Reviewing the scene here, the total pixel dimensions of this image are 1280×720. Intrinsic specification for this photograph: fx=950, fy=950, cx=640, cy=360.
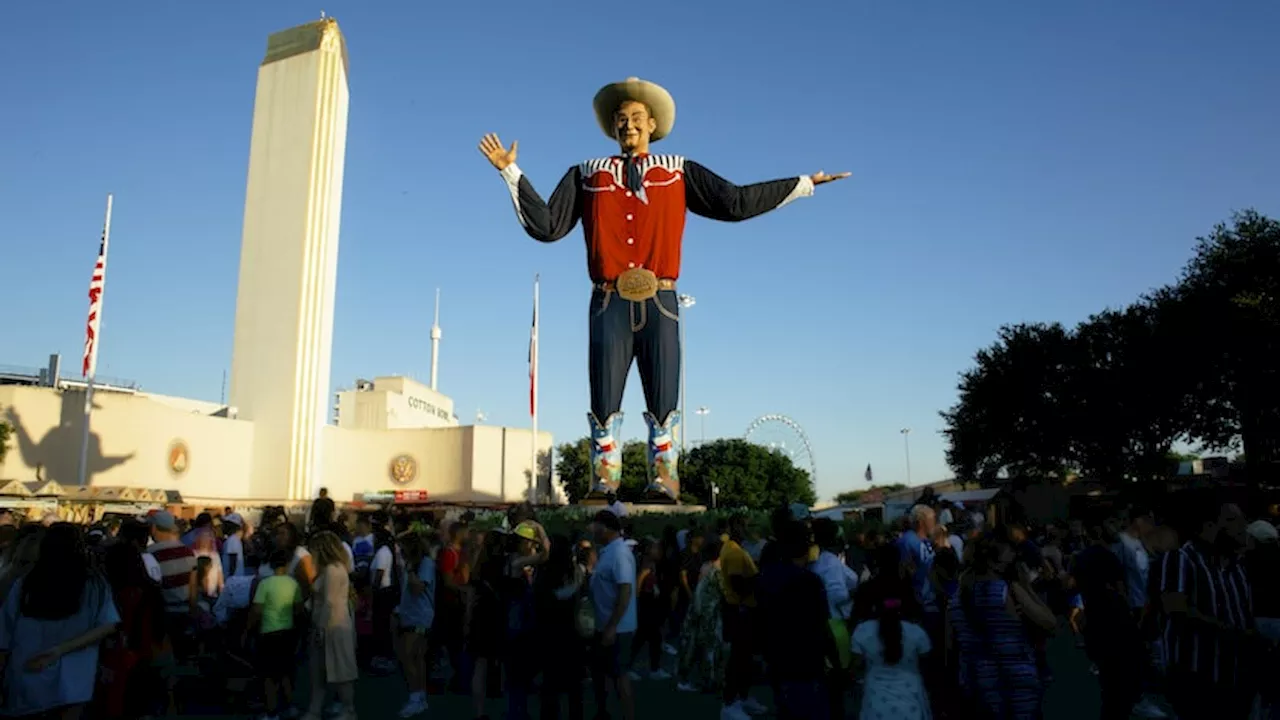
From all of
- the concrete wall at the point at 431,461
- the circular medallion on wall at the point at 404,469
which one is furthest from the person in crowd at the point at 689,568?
the circular medallion on wall at the point at 404,469

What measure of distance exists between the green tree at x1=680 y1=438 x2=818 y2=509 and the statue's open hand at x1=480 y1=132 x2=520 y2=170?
52839 mm

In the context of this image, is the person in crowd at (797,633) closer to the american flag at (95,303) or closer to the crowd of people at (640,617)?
the crowd of people at (640,617)

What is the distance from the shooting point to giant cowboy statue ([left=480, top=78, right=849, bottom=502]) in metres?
14.8

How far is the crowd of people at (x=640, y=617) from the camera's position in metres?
5.29

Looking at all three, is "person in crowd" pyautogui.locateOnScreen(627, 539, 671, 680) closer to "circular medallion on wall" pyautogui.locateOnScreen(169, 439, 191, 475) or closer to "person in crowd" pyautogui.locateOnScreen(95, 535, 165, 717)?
"person in crowd" pyautogui.locateOnScreen(95, 535, 165, 717)

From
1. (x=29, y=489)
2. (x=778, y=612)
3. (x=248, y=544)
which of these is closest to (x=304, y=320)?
(x=29, y=489)

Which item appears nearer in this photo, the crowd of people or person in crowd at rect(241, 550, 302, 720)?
the crowd of people

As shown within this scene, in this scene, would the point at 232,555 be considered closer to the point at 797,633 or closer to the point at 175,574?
the point at 175,574

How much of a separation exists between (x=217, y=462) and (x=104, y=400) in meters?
6.48

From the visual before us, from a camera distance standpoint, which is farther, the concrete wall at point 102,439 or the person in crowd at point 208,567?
the concrete wall at point 102,439

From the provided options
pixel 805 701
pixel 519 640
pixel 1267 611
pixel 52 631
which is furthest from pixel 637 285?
pixel 52 631

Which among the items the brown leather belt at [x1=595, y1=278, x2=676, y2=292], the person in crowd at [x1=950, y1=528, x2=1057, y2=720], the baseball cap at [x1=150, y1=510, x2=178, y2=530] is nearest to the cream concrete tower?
the brown leather belt at [x1=595, y1=278, x2=676, y2=292]

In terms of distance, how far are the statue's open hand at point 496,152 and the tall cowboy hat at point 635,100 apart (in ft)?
5.29

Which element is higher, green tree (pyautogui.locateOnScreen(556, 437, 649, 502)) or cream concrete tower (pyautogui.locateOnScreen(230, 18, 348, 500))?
cream concrete tower (pyautogui.locateOnScreen(230, 18, 348, 500))
